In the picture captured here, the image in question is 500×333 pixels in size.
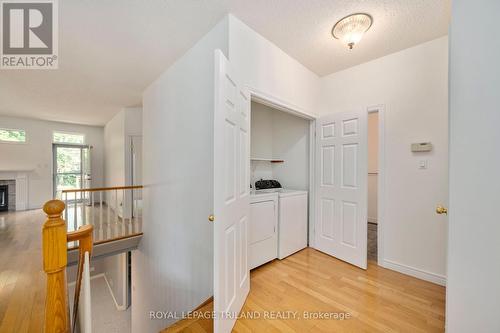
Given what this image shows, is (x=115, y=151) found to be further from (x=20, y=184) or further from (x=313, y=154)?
(x=313, y=154)

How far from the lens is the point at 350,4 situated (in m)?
1.58

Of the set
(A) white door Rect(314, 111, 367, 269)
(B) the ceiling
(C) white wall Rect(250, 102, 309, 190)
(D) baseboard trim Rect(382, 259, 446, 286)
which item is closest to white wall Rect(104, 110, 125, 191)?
(B) the ceiling

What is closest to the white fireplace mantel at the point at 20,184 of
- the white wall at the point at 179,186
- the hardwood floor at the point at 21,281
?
the hardwood floor at the point at 21,281

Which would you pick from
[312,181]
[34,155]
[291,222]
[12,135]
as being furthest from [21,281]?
[12,135]

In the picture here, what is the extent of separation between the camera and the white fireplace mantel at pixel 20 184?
5148 mm

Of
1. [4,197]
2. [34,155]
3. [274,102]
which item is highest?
[274,102]

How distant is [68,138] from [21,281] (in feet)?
19.1

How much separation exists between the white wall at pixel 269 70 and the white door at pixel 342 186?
49 centimetres

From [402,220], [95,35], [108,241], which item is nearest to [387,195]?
[402,220]

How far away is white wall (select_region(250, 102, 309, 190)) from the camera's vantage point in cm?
305

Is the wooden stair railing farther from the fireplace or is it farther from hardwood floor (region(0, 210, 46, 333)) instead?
the fireplace

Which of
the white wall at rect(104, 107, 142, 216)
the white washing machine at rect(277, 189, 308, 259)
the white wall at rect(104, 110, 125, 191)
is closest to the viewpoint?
the white washing machine at rect(277, 189, 308, 259)

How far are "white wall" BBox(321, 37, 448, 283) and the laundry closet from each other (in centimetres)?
100

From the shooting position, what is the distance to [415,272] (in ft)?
6.97
